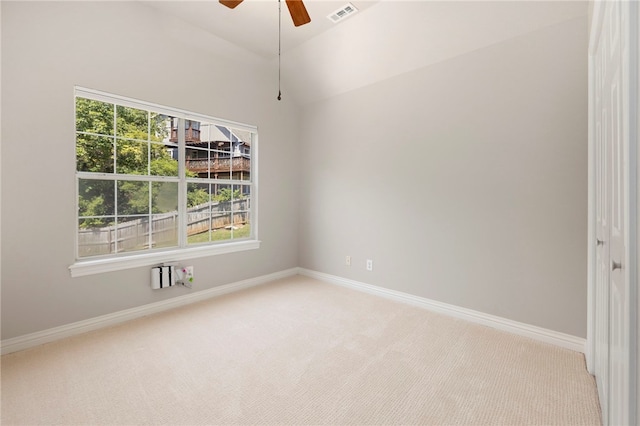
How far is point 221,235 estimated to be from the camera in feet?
12.1

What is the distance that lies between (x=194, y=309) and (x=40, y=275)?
129 cm

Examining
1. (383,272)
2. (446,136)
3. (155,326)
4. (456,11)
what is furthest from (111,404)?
(456,11)

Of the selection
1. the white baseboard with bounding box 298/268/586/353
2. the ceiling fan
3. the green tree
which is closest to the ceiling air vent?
the ceiling fan

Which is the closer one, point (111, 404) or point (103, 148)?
point (111, 404)

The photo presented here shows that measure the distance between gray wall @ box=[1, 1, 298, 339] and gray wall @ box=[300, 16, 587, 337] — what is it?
1.90 meters

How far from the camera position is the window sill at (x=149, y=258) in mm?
2523

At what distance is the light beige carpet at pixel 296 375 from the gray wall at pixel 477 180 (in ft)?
1.61

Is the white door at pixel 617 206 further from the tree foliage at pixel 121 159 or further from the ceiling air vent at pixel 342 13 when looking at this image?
the tree foliage at pixel 121 159

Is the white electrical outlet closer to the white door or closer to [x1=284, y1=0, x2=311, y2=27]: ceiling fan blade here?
[x1=284, y1=0, x2=311, y2=27]: ceiling fan blade

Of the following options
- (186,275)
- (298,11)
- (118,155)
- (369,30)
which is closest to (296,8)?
(298,11)

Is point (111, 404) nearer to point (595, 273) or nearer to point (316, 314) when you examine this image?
point (316, 314)

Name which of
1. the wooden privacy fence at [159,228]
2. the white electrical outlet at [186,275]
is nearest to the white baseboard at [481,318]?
the wooden privacy fence at [159,228]

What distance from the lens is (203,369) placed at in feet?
6.55

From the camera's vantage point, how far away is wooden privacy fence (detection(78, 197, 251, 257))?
2.67 metres
